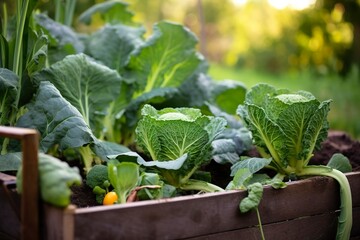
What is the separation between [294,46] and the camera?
388 inches

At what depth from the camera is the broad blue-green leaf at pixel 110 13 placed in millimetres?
3051

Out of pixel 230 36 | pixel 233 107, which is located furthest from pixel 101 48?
pixel 230 36

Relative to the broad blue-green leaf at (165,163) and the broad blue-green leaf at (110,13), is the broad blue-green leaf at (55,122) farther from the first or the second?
the broad blue-green leaf at (110,13)

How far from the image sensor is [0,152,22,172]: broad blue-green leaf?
5.94 ft

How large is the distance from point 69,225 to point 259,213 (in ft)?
2.37

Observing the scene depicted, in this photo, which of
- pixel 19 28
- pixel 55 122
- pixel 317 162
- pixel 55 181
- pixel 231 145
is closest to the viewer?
pixel 55 181

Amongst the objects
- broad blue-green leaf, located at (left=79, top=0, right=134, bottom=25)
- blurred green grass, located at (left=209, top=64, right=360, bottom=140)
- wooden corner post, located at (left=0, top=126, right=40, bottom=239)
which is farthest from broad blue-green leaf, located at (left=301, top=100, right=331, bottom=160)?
blurred green grass, located at (left=209, top=64, right=360, bottom=140)

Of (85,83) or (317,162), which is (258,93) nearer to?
(317,162)

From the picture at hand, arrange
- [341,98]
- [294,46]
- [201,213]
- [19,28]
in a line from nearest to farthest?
1. [201,213]
2. [19,28]
3. [341,98]
4. [294,46]

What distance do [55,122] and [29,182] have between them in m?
0.53

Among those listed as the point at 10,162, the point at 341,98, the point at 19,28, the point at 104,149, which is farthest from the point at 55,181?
the point at 341,98

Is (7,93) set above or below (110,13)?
below

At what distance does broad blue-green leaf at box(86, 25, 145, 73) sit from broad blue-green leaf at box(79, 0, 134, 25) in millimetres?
275

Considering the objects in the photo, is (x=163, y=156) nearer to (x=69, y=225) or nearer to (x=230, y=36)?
(x=69, y=225)
